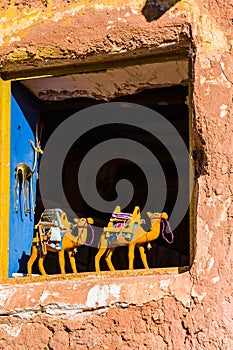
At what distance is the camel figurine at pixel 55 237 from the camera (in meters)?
5.50

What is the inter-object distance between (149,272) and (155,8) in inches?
49.8

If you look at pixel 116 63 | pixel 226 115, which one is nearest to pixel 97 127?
pixel 116 63

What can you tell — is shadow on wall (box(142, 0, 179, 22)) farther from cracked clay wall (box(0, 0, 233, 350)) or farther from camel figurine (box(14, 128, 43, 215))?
camel figurine (box(14, 128, 43, 215))

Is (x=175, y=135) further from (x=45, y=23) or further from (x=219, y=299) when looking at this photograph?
(x=219, y=299)

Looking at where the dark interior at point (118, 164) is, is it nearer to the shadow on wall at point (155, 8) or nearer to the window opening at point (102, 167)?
the window opening at point (102, 167)

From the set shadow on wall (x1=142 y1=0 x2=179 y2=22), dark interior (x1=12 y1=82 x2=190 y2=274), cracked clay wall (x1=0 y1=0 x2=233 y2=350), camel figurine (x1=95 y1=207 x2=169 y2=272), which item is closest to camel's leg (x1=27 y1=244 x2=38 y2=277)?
cracked clay wall (x1=0 y1=0 x2=233 y2=350)

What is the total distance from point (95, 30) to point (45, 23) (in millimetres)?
278

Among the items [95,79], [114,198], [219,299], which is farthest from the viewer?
[114,198]

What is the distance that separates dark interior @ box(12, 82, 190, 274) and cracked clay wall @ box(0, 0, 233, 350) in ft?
1.74

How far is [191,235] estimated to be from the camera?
5.07 meters

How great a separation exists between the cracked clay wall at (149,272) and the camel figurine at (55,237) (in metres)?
0.26

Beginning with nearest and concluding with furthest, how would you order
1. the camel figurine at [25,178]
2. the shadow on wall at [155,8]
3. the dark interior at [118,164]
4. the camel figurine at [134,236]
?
the shadow on wall at [155,8], the camel figurine at [134,236], the camel figurine at [25,178], the dark interior at [118,164]

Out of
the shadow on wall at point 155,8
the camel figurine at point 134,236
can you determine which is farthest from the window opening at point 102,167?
the shadow on wall at point 155,8

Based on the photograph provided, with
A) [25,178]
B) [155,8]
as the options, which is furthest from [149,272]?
[155,8]
